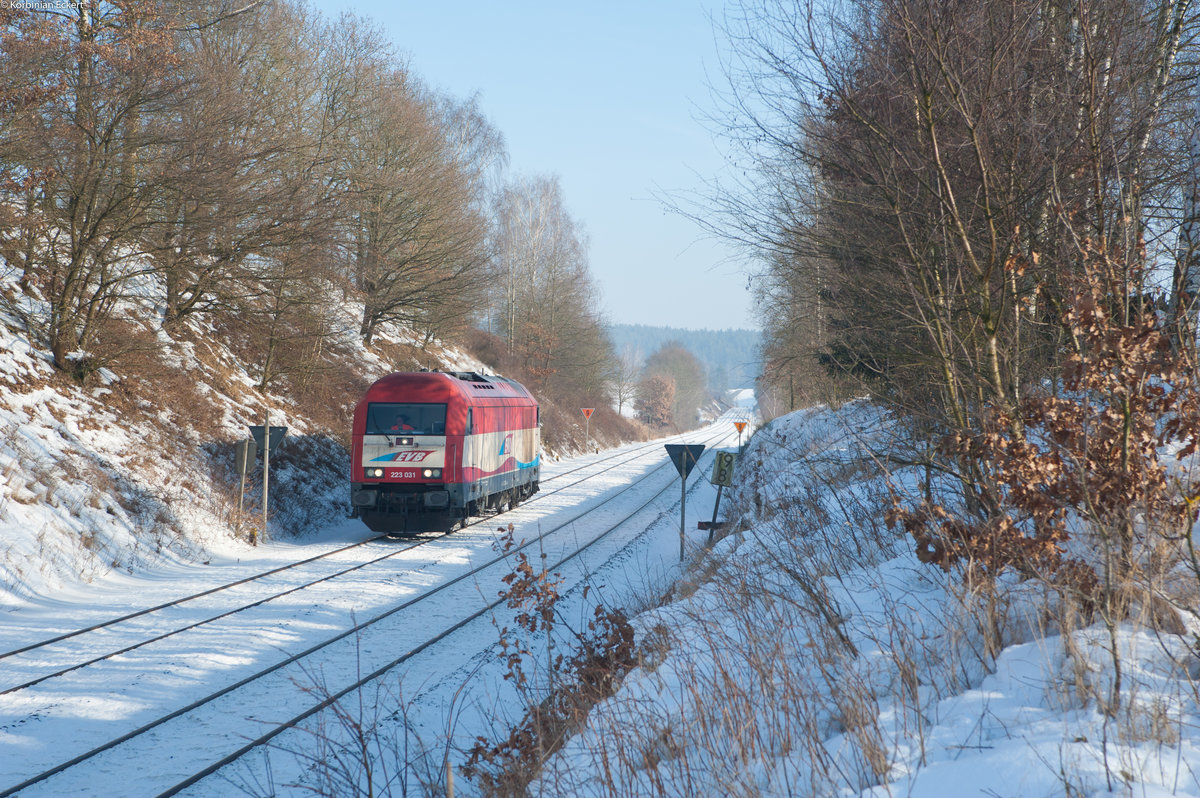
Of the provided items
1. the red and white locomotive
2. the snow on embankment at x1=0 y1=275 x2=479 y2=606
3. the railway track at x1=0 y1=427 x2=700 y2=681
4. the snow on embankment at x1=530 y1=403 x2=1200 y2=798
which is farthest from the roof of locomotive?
the snow on embankment at x1=530 y1=403 x2=1200 y2=798

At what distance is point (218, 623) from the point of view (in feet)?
30.4

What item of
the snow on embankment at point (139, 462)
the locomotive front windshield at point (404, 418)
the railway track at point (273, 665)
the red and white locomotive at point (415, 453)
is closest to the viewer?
the railway track at point (273, 665)

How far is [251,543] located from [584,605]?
7.03 metres

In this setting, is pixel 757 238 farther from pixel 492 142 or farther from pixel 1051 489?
pixel 492 142

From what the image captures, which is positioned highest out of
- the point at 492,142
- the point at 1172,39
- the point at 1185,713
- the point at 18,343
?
the point at 492,142

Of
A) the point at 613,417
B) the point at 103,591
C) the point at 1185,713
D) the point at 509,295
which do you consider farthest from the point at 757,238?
the point at 613,417

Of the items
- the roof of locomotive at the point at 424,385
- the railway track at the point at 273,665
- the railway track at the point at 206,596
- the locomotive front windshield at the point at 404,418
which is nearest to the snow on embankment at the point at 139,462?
the railway track at the point at 206,596

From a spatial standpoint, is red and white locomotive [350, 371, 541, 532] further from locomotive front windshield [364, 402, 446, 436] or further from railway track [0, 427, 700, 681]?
railway track [0, 427, 700, 681]

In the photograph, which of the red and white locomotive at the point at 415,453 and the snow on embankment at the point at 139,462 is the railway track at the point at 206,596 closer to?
the red and white locomotive at the point at 415,453

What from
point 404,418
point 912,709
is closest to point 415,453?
point 404,418

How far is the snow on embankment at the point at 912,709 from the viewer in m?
3.05

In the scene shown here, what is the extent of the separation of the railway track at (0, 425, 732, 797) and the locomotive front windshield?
7.46 feet

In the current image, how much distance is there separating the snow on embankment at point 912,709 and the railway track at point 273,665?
1816 mm

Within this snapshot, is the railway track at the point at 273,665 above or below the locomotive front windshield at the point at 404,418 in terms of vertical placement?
below
